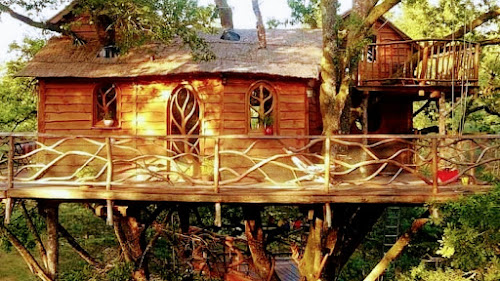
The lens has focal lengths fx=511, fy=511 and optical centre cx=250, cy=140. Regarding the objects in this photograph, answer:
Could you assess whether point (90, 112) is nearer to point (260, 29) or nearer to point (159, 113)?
point (159, 113)

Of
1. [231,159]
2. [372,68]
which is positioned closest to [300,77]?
[372,68]

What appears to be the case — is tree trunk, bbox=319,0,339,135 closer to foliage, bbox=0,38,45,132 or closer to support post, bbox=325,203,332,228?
support post, bbox=325,203,332,228

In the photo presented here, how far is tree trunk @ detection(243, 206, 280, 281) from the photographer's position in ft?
39.8

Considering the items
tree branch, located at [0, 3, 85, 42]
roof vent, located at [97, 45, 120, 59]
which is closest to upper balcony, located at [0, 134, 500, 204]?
tree branch, located at [0, 3, 85, 42]

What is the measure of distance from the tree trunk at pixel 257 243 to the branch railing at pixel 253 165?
962 mm

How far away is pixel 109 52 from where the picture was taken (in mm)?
13344

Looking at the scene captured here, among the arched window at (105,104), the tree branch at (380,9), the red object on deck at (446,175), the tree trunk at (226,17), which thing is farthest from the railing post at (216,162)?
the tree trunk at (226,17)

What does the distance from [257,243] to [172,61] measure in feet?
16.4

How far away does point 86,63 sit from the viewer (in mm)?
13141

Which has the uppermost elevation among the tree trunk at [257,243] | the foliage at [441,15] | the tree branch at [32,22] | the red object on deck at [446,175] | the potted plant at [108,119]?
the foliage at [441,15]

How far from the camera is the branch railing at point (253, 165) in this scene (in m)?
9.38

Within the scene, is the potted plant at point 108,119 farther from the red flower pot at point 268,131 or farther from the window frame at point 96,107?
the red flower pot at point 268,131

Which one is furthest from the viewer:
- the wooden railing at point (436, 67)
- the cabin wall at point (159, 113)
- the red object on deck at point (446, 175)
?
the cabin wall at point (159, 113)

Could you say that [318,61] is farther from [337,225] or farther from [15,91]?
[15,91]
